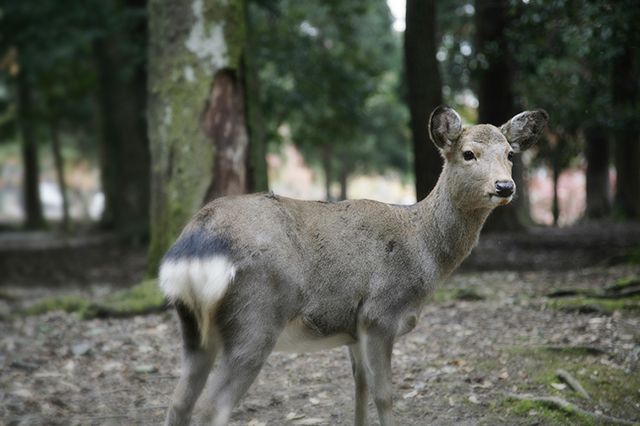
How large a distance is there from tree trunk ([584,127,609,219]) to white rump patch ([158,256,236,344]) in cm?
1936

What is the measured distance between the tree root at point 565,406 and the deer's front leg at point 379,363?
1.17 m

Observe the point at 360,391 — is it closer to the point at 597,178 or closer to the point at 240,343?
the point at 240,343

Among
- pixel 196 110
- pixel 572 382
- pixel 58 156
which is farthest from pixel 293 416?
pixel 58 156

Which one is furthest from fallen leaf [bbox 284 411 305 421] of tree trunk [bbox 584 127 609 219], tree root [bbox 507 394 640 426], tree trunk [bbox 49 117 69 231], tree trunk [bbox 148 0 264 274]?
tree trunk [bbox 49 117 69 231]

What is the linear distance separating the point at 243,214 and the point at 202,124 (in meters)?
4.17

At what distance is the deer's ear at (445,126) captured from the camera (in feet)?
15.2

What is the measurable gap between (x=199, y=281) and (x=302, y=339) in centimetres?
73

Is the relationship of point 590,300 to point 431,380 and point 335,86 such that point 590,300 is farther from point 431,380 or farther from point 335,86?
point 335,86

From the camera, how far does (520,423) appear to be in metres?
4.78

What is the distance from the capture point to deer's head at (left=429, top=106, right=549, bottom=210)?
4.46 metres

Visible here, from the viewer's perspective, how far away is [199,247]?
154 inches

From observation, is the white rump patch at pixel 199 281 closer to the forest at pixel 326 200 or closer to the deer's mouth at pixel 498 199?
the forest at pixel 326 200

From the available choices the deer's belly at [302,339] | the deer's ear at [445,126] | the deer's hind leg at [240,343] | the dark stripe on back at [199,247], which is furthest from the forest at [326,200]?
the deer's ear at [445,126]

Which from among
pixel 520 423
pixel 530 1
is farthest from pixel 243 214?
pixel 530 1
